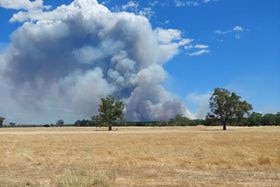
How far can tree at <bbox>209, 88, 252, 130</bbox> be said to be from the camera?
452ft

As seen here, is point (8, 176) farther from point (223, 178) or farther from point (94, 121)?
point (94, 121)

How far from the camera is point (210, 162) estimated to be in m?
29.4

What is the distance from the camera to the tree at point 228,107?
13762 centimetres

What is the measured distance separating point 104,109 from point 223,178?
133429 mm

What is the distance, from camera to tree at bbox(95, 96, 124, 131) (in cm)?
15175

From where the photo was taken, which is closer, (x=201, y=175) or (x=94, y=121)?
(x=201, y=175)

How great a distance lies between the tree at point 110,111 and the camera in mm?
151750

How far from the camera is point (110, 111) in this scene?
502ft

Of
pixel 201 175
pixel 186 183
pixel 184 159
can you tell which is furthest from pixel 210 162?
pixel 186 183

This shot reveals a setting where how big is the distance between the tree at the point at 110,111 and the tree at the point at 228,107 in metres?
28.9

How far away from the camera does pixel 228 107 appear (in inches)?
5438

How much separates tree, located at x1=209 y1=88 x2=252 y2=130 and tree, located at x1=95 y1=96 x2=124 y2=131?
2890 centimetres

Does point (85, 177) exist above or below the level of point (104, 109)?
below

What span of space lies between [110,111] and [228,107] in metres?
35.4
